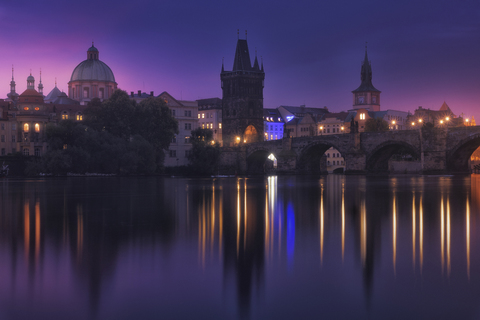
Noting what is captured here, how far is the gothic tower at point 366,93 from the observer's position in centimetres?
17962

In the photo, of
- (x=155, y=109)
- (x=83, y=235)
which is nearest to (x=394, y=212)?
(x=83, y=235)

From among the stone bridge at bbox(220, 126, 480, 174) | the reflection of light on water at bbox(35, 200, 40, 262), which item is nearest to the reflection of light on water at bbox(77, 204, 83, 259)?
the reflection of light on water at bbox(35, 200, 40, 262)

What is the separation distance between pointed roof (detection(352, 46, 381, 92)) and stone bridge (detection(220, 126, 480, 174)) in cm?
8620

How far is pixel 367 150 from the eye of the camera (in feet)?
234

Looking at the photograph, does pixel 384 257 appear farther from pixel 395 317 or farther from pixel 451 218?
pixel 451 218

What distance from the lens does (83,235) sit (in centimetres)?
1355

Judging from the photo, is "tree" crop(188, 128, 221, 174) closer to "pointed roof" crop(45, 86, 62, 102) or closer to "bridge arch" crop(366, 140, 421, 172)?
"bridge arch" crop(366, 140, 421, 172)

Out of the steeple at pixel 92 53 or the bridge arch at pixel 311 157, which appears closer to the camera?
the bridge arch at pixel 311 157

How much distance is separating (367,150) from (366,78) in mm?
116204

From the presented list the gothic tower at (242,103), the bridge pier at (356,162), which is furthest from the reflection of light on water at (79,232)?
the gothic tower at (242,103)

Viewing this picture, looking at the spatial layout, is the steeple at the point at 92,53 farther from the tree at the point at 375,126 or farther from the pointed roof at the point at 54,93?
the tree at the point at 375,126

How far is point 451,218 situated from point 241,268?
9.94 metres

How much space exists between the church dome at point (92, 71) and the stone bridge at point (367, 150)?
36.2 m

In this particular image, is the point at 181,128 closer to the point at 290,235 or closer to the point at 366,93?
the point at 290,235
